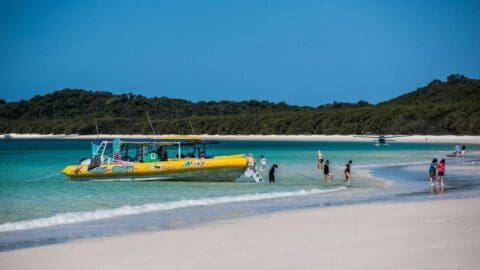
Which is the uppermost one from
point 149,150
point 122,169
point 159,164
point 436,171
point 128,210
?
point 149,150

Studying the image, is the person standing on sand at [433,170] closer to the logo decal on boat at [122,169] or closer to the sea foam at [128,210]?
the sea foam at [128,210]

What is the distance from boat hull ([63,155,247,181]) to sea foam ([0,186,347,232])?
3.91 meters

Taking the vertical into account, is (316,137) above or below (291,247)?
above

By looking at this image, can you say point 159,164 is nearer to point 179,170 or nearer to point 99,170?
point 179,170

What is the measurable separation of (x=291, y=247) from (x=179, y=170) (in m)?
16.2

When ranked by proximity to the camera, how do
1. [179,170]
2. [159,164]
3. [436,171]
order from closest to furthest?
1. [436,171]
2. [179,170]
3. [159,164]

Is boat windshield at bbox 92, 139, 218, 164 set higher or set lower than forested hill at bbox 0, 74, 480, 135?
lower

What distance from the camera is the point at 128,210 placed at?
18.0m

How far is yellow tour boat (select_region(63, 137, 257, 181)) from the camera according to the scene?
2650 cm

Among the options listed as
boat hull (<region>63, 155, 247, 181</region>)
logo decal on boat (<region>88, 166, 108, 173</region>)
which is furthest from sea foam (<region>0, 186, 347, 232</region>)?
logo decal on boat (<region>88, 166, 108, 173</region>)

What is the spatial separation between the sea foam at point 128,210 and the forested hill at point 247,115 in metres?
66.3

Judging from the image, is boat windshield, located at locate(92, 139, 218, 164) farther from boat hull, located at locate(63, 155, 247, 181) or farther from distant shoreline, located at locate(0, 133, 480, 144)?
distant shoreline, located at locate(0, 133, 480, 144)

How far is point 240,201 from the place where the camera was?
19.9 meters

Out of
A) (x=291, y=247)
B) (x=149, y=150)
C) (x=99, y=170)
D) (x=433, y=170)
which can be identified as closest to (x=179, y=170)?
(x=149, y=150)
